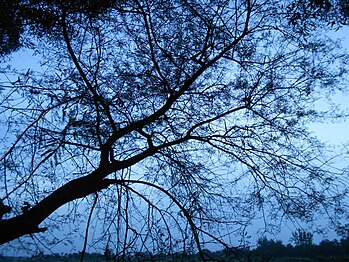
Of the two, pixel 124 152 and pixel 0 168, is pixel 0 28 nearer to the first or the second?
pixel 0 168

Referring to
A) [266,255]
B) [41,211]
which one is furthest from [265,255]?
[41,211]

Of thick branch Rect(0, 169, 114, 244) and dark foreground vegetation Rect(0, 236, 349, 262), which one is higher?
thick branch Rect(0, 169, 114, 244)

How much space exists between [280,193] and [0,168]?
272 cm

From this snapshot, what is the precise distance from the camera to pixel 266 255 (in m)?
2.52

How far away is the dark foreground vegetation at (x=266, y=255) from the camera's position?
261cm

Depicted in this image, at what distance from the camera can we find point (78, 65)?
10.0ft

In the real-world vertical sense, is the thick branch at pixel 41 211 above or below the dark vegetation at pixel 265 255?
above

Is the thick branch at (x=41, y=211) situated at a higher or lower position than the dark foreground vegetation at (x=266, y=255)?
higher

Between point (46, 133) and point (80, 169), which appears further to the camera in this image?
point (80, 169)

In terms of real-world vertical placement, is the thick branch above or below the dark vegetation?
above

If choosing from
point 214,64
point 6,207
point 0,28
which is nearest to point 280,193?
point 214,64

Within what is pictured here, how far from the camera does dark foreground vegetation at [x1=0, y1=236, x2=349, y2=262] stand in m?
2.61

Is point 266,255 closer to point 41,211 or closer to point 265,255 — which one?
point 265,255

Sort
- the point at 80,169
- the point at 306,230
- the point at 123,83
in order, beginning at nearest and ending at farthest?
1. the point at 306,230
2. the point at 80,169
3. the point at 123,83
